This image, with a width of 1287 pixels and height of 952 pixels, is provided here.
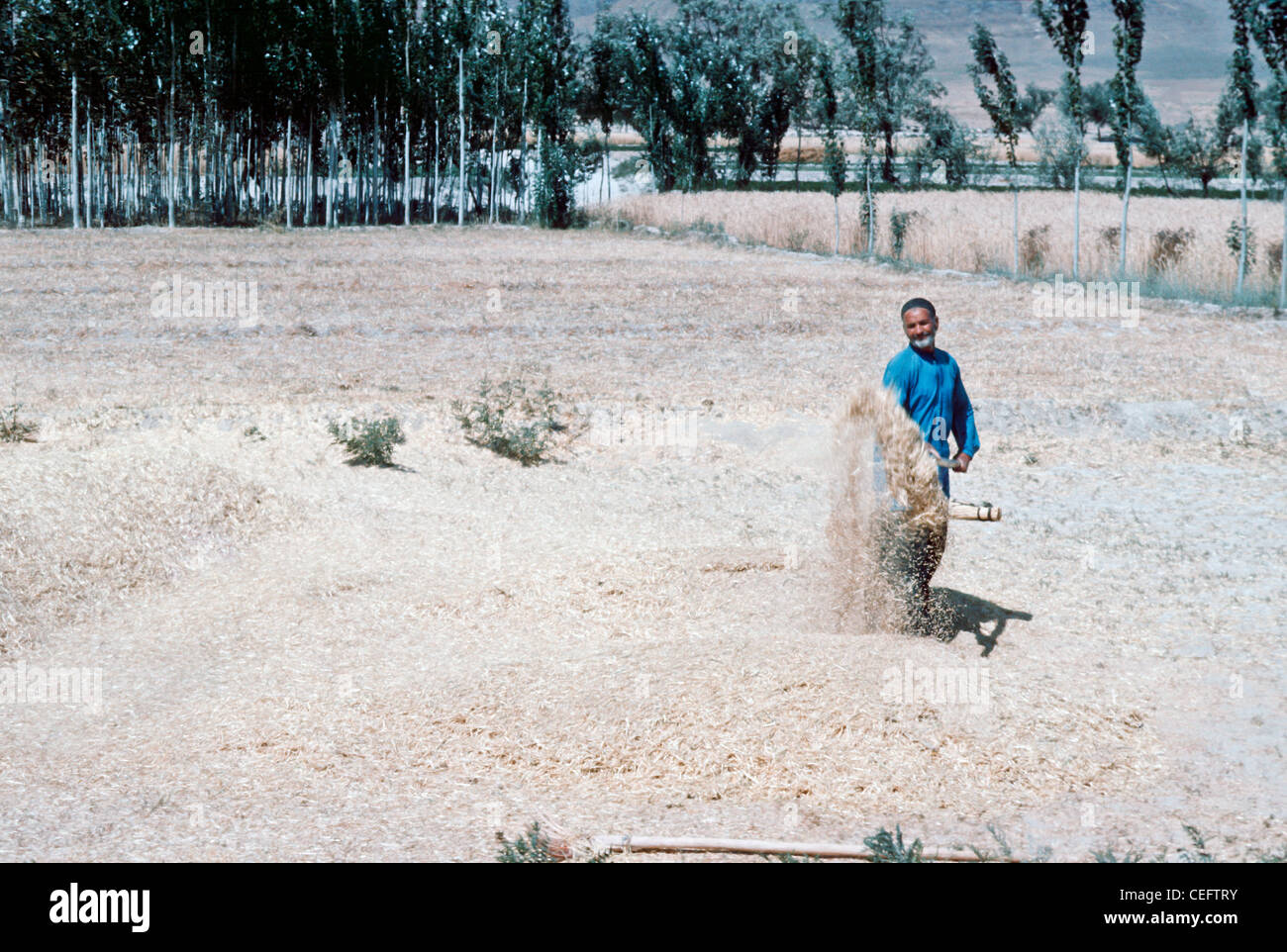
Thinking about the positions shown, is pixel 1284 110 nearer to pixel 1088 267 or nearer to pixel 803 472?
pixel 1088 267

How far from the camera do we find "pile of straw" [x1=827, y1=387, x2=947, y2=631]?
630cm

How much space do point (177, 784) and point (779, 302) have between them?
1664 cm

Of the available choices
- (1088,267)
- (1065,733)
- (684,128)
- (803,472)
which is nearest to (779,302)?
(1088,267)

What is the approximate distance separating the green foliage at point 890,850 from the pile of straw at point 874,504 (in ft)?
7.92

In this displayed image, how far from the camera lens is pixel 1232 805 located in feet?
16.3

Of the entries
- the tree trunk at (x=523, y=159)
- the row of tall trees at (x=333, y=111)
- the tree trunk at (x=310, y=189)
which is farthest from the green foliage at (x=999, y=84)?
the tree trunk at (x=310, y=189)

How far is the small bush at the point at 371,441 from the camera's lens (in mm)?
10062

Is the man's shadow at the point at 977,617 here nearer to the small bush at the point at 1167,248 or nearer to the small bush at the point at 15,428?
the small bush at the point at 15,428

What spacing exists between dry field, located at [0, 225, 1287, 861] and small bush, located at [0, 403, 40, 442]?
9.5 inches

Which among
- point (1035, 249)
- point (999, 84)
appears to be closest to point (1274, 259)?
point (1035, 249)

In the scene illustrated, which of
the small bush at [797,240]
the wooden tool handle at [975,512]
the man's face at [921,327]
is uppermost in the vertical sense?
the small bush at [797,240]

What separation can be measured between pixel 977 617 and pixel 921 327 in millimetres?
1862

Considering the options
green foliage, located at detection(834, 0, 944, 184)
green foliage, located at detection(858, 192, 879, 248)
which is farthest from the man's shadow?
green foliage, located at detection(858, 192, 879, 248)

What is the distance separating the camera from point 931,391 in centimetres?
639
